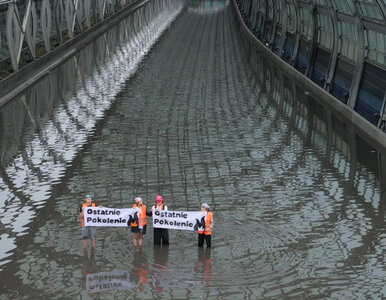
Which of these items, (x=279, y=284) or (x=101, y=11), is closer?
(x=279, y=284)

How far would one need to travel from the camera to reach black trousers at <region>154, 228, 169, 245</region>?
568 inches

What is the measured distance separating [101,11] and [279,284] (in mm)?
52352

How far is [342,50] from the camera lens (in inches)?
1234

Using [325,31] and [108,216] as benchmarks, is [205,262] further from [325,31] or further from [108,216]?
[325,31]

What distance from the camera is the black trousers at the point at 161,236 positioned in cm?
1442

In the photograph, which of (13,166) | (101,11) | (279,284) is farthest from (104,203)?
(101,11)

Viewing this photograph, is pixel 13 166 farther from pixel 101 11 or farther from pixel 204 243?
pixel 101 11

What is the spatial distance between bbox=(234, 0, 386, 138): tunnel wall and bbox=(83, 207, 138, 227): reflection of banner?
35.6 ft

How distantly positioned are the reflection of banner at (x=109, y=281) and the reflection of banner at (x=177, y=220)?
1.33 m

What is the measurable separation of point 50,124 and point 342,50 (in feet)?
38.9

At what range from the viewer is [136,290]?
493 inches

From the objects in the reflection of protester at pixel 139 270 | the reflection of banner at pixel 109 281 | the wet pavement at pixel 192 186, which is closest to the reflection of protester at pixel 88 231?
the wet pavement at pixel 192 186

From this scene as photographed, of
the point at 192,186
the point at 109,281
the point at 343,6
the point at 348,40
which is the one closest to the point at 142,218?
the point at 109,281

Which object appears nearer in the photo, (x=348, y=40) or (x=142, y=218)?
(x=142, y=218)
